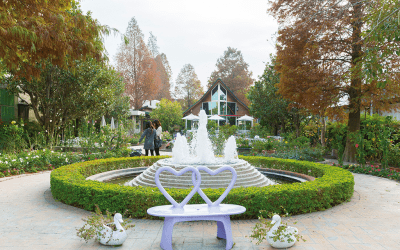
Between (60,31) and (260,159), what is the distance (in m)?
7.95

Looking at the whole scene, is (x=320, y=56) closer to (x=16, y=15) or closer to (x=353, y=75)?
(x=353, y=75)

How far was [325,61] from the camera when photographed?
41.0 ft

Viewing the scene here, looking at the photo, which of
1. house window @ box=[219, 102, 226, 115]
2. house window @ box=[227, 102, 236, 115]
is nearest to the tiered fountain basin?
house window @ box=[219, 102, 226, 115]

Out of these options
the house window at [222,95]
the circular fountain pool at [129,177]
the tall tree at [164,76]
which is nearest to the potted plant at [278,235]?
the circular fountain pool at [129,177]

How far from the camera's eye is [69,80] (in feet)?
50.4

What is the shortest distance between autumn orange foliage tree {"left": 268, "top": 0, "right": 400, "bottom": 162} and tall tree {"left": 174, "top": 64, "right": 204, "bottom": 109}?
44305 millimetres

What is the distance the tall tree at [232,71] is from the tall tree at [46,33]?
49.7 meters

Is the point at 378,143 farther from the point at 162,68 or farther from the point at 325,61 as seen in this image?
the point at 162,68

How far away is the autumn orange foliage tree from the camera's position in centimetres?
1139

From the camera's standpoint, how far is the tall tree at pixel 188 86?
5697 centimetres

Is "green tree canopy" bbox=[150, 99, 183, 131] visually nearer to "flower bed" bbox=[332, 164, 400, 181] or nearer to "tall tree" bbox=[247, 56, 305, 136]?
"tall tree" bbox=[247, 56, 305, 136]

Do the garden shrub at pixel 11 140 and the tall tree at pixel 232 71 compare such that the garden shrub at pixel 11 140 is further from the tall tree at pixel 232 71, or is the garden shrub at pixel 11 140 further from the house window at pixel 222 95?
the tall tree at pixel 232 71

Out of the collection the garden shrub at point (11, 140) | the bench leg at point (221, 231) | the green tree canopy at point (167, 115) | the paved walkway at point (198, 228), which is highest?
the green tree canopy at point (167, 115)

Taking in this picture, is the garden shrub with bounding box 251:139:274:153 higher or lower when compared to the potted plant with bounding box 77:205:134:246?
higher
